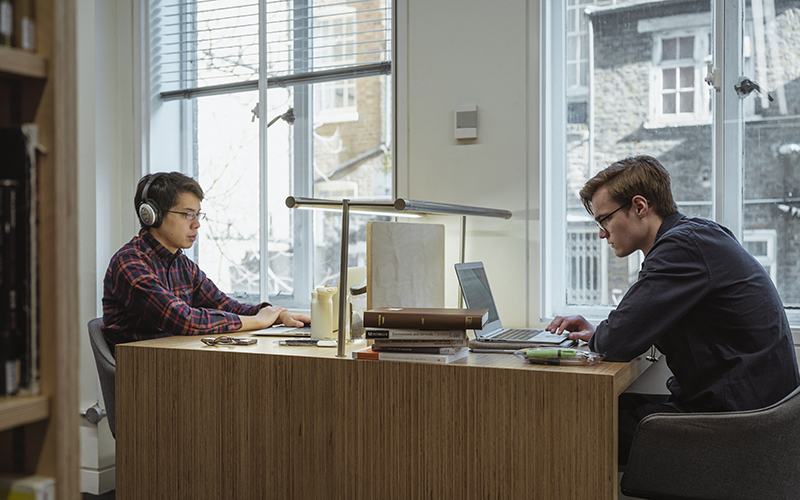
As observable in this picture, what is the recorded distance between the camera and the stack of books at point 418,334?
A: 5.65ft

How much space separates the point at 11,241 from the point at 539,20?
228 centimetres

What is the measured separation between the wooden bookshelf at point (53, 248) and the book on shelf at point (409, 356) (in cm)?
99

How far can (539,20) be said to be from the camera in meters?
2.63

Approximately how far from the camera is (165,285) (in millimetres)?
2463

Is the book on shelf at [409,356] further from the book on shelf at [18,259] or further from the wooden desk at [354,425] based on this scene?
the book on shelf at [18,259]

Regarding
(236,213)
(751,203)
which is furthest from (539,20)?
(236,213)

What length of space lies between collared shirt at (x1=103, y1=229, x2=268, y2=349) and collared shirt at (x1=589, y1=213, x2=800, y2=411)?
4.34 feet

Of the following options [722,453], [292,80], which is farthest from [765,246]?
[292,80]

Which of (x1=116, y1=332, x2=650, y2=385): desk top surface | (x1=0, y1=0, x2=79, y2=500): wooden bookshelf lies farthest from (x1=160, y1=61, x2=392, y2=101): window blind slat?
(x1=0, y1=0, x2=79, y2=500): wooden bookshelf

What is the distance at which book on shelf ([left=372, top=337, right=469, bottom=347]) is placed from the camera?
5.70ft

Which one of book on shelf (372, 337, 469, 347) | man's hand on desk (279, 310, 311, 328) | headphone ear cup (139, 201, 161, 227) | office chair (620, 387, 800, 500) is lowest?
office chair (620, 387, 800, 500)

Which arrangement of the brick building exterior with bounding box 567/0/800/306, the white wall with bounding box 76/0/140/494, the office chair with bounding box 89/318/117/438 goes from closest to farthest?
the office chair with bounding box 89/318/117/438 < the brick building exterior with bounding box 567/0/800/306 < the white wall with bounding box 76/0/140/494

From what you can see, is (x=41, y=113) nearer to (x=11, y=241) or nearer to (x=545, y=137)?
(x=11, y=241)

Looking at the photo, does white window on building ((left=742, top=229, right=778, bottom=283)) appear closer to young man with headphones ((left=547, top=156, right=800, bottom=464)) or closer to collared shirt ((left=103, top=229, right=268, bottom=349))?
young man with headphones ((left=547, top=156, right=800, bottom=464))
